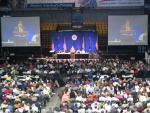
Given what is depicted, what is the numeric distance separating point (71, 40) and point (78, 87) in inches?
603

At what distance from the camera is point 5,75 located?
29328 millimetres

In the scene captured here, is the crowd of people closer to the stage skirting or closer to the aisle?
the aisle

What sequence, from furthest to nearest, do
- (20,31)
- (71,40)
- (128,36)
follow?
1. (71,40)
2. (20,31)
3. (128,36)

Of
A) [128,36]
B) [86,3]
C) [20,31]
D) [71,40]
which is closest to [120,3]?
[86,3]

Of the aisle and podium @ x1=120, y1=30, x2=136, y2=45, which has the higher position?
podium @ x1=120, y1=30, x2=136, y2=45

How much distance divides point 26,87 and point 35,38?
44.2ft

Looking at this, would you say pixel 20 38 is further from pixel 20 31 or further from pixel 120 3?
pixel 120 3

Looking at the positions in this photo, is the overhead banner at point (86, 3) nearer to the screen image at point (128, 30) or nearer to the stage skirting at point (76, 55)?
the screen image at point (128, 30)

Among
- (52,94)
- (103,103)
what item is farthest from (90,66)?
(103,103)

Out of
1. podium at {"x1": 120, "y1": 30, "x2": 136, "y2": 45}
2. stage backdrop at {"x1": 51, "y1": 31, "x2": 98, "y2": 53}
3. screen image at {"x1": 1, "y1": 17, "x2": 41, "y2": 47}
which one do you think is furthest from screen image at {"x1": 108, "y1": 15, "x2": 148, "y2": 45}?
screen image at {"x1": 1, "y1": 17, "x2": 41, "y2": 47}

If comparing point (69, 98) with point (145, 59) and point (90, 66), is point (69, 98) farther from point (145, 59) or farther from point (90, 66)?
point (145, 59)

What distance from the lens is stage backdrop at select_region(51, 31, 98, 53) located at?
40312 millimetres

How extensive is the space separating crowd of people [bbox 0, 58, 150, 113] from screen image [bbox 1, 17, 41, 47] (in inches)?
189

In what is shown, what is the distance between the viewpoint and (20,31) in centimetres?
3941
